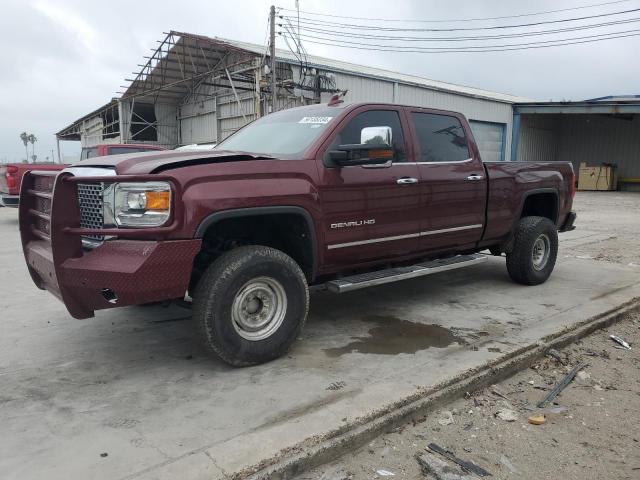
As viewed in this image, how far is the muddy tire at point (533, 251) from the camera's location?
19.8ft

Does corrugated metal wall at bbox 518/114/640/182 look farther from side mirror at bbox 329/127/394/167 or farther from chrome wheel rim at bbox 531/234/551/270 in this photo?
side mirror at bbox 329/127/394/167

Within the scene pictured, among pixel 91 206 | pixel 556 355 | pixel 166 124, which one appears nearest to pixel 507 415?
pixel 556 355

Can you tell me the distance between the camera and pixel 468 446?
2889 millimetres

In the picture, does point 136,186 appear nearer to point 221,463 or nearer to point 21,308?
point 221,463

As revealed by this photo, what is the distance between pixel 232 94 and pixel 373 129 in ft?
69.7

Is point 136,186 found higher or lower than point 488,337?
higher

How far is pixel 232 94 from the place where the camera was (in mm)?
23938

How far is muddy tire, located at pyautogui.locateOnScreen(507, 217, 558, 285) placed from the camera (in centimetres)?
604

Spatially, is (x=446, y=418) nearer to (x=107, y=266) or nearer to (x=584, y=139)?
(x=107, y=266)

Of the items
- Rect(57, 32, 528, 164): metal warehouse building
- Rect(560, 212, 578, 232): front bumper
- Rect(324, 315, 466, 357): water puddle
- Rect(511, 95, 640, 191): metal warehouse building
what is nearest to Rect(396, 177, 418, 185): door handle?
Rect(324, 315, 466, 357): water puddle

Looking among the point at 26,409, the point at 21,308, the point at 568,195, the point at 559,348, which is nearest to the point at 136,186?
the point at 26,409

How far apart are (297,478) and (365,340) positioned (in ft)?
6.04

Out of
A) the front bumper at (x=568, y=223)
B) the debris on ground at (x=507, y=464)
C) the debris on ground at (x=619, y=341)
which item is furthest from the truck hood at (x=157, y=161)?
the front bumper at (x=568, y=223)

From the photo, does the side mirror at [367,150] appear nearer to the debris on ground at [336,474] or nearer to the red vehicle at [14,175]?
the debris on ground at [336,474]
